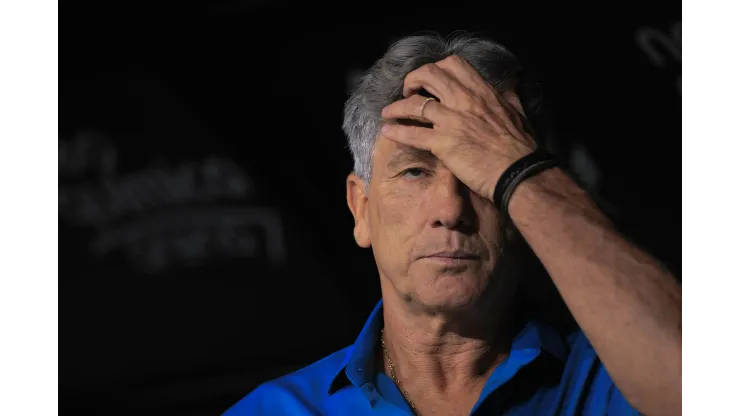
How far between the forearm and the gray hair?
0.37 m

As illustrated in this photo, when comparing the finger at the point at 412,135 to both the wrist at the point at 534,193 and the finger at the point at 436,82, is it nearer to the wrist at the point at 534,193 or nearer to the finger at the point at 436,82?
the finger at the point at 436,82

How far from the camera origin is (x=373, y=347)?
1619 millimetres

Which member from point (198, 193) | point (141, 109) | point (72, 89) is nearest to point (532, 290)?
point (198, 193)

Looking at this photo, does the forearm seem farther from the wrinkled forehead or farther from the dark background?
the dark background

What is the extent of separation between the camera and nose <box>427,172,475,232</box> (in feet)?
4.60

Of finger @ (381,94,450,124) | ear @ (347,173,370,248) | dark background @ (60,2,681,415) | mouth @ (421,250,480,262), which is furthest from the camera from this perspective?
dark background @ (60,2,681,415)

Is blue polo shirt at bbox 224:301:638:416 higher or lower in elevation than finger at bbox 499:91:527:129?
lower

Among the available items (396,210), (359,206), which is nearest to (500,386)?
(396,210)

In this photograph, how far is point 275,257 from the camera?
208 centimetres

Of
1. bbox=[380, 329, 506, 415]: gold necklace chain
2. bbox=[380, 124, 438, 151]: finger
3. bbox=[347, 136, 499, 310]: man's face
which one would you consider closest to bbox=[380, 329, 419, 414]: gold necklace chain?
bbox=[380, 329, 506, 415]: gold necklace chain

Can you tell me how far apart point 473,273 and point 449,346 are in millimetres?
180

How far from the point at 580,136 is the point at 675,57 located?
0.29m

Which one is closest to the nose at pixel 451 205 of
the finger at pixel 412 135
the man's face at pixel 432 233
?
the man's face at pixel 432 233

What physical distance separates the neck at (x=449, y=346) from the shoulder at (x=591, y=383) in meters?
0.14
